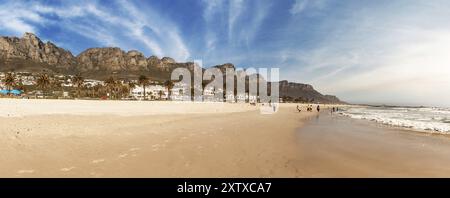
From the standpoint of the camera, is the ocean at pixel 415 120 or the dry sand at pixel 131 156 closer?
the dry sand at pixel 131 156
